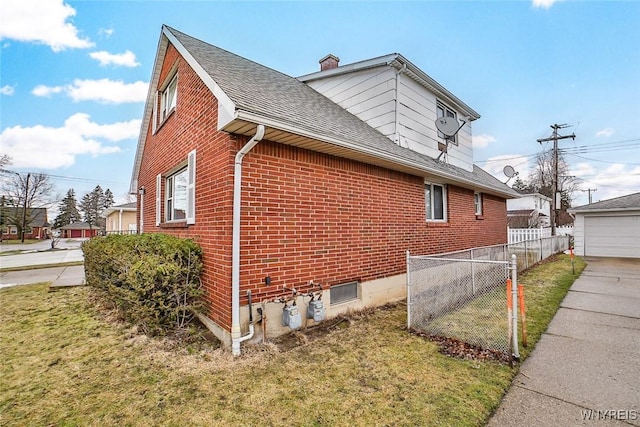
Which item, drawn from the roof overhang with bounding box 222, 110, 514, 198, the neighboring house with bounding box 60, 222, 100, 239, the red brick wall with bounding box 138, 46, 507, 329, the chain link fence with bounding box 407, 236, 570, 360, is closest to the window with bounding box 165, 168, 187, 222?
the red brick wall with bounding box 138, 46, 507, 329

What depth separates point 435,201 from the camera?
8.43m

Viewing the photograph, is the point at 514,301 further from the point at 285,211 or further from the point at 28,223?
the point at 28,223

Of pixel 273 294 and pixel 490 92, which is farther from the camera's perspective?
pixel 490 92

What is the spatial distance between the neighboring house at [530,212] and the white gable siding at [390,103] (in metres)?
26.3

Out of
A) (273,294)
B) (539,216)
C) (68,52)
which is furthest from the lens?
(539,216)

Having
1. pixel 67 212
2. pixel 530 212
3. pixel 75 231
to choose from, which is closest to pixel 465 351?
pixel 530 212

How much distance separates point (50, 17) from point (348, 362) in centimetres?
1118

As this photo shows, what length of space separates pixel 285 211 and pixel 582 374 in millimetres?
4277

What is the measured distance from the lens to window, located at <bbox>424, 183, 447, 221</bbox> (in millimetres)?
8117

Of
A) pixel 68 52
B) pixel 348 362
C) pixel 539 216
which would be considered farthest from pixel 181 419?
pixel 539 216

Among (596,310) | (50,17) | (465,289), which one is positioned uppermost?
(50,17)

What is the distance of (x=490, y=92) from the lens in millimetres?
14242

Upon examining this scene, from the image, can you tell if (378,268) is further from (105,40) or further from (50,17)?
(105,40)

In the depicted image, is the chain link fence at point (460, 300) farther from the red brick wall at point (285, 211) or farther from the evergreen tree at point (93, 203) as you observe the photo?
the evergreen tree at point (93, 203)
